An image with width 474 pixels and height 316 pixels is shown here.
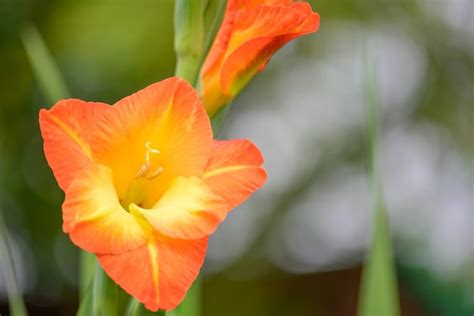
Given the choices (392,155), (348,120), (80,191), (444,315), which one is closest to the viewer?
(80,191)

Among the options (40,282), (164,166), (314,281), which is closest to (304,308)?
(314,281)

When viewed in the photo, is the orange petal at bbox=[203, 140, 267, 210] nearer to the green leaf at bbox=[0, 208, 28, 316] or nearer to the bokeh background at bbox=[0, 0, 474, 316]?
the green leaf at bbox=[0, 208, 28, 316]

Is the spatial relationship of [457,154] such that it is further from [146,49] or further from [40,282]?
[40,282]

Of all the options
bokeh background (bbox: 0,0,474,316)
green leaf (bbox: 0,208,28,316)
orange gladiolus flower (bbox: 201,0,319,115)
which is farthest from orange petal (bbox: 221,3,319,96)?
bokeh background (bbox: 0,0,474,316)

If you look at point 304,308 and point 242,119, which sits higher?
point 242,119

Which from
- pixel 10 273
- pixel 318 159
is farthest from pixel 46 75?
pixel 318 159

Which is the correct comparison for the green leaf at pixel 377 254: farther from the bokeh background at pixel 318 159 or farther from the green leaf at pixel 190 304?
the bokeh background at pixel 318 159

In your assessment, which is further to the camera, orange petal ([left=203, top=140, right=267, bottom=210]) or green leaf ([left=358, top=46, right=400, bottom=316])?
green leaf ([left=358, top=46, right=400, bottom=316])
